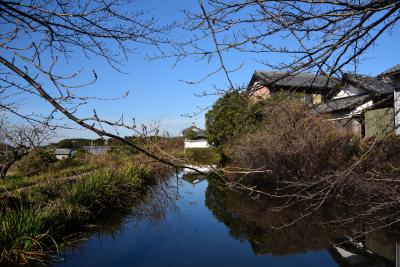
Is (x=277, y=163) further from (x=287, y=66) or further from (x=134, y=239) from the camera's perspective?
(x=287, y=66)

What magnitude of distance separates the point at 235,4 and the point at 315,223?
21.6 ft

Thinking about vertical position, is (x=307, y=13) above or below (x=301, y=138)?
above

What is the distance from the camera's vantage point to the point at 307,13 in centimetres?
382

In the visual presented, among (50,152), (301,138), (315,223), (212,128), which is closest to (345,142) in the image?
(301,138)

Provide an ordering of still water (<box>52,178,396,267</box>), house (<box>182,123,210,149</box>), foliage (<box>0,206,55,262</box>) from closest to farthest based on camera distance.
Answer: foliage (<box>0,206,55,262</box>) → still water (<box>52,178,396,267</box>) → house (<box>182,123,210,149</box>)

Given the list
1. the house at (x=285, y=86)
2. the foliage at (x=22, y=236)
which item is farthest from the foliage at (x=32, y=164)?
the house at (x=285, y=86)

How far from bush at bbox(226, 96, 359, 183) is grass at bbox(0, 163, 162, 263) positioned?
4.94m

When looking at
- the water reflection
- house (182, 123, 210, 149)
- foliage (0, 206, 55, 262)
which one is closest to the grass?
foliage (0, 206, 55, 262)

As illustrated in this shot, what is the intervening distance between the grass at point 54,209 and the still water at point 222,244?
52cm

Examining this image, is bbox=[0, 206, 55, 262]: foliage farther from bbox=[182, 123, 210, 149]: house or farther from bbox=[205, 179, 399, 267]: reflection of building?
bbox=[182, 123, 210, 149]: house

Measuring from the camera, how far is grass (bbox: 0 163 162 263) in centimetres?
675

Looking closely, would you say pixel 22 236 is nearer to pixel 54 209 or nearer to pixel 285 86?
pixel 54 209

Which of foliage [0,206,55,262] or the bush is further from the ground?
the bush

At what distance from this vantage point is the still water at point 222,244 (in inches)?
272
